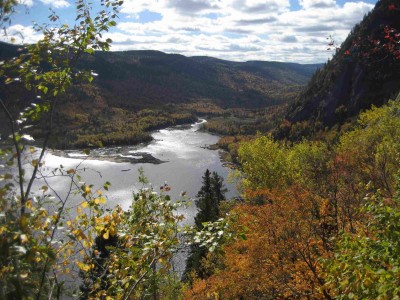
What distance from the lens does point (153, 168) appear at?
107 meters

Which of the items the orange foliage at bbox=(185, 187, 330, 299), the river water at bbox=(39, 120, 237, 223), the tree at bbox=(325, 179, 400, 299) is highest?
the tree at bbox=(325, 179, 400, 299)

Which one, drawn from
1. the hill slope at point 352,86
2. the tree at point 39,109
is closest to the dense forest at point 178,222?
the tree at point 39,109

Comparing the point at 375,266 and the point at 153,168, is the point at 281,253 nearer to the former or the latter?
the point at 375,266

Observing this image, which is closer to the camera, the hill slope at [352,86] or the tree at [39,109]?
the tree at [39,109]

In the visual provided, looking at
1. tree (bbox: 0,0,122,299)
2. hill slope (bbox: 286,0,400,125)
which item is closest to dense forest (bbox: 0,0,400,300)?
tree (bbox: 0,0,122,299)

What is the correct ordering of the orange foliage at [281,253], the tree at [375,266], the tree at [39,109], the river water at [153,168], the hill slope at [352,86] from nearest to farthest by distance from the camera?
1. the tree at [39,109]
2. the tree at [375,266]
3. the orange foliage at [281,253]
4. the river water at [153,168]
5. the hill slope at [352,86]

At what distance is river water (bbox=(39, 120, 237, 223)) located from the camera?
8393 cm

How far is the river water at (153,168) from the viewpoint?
8393 centimetres

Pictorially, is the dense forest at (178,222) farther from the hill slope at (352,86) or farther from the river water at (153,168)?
the hill slope at (352,86)

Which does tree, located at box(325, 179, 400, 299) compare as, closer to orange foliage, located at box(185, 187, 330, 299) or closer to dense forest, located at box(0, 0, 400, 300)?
dense forest, located at box(0, 0, 400, 300)

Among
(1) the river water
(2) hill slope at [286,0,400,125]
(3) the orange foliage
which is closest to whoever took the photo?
(3) the orange foliage

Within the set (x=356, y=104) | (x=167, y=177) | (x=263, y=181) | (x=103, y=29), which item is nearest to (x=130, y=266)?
(x=103, y=29)

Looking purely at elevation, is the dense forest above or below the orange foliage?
above

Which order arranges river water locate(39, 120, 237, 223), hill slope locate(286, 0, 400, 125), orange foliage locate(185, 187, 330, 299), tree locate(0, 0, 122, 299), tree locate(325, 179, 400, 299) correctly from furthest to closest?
hill slope locate(286, 0, 400, 125) → river water locate(39, 120, 237, 223) → orange foliage locate(185, 187, 330, 299) → tree locate(325, 179, 400, 299) → tree locate(0, 0, 122, 299)
